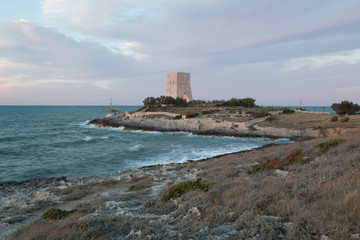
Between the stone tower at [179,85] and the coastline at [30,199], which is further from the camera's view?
the stone tower at [179,85]

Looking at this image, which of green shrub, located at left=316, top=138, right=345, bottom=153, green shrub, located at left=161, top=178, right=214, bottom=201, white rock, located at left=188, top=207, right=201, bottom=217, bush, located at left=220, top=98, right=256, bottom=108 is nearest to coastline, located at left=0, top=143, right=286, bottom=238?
green shrub, located at left=161, top=178, right=214, bottom=201

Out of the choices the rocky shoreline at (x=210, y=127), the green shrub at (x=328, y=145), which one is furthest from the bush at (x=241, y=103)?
the green shrub at (x=328, y=145)

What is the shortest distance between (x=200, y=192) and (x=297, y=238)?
319 cm

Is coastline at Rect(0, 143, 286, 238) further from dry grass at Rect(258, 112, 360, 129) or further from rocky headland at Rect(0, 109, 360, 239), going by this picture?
dry grass at Rect(258, 112, 360, 129)

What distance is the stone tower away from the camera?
213 ft

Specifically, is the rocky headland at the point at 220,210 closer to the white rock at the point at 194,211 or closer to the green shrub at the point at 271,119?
the white rock at the point at 194,211

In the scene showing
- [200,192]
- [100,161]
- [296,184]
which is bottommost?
[100,161]

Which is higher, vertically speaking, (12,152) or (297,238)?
(297,238)

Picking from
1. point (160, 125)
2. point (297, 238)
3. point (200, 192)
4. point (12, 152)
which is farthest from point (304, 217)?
point (160, 125)

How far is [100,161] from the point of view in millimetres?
19938

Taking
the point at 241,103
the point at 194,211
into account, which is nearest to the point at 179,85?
the point at 241,103

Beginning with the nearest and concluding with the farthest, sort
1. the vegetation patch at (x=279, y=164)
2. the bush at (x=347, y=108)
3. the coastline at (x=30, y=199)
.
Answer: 1. the coastline at (x=30, y=199)
2. the vegetation patch at (x=279, y=164)
3. the bush at (x=347, y=108)

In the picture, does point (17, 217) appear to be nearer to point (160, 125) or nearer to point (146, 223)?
point (146, 223)

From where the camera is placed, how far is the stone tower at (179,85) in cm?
6494
